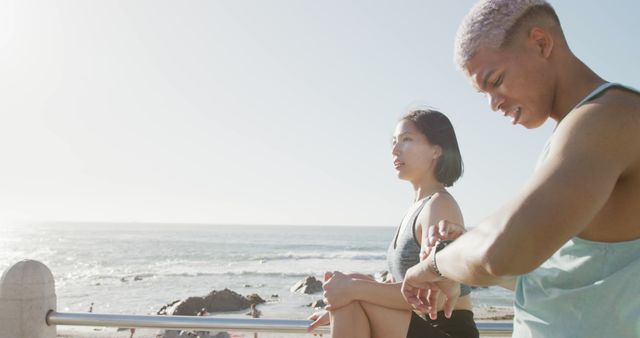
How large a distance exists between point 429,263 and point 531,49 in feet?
2.04

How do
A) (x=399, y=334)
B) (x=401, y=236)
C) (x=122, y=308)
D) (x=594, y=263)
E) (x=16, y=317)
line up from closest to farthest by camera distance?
1. (x=594, y=263)
2. (x=399, y=334)
3. (x=401, y=236)
4. (x=16, y=317)
5. (x=122, y=308)

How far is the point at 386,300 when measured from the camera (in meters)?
2.52

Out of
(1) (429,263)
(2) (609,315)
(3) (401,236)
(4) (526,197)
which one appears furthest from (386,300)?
(4) (526,197)

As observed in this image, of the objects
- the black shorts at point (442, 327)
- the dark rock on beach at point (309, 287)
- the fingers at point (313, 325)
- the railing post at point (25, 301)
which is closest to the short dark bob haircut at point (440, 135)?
the black shorts at point (442, 327)

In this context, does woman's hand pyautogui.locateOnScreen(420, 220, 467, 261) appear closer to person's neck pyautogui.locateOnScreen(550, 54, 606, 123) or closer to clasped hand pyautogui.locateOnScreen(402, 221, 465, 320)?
clasped hand pyautogui.locateOnScreen(402, 221, 465, 320)

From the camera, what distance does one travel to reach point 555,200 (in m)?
1.02

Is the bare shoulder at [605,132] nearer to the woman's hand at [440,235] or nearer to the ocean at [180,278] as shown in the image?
the woman's hand at [440,235]

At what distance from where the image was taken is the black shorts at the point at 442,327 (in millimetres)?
2480

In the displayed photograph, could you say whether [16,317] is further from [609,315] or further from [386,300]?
[609,315]

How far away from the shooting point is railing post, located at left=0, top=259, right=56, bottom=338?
136 inches

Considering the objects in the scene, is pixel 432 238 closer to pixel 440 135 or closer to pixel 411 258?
pixel 411 258

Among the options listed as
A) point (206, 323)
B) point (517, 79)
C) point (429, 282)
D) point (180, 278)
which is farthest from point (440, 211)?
point (180, 278)

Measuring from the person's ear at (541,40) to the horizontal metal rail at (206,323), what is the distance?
176cm

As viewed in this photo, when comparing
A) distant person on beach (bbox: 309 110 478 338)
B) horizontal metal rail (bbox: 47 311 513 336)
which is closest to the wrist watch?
distant person on beach (bbox: 309 110 478 338)
